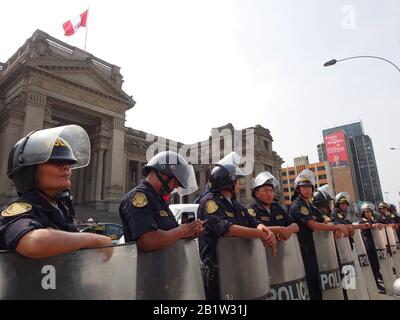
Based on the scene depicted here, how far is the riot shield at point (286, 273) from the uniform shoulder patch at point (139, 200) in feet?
4.19

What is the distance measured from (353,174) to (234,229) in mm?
110826

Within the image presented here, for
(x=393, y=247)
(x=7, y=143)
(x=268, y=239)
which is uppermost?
(x=7, y=143)

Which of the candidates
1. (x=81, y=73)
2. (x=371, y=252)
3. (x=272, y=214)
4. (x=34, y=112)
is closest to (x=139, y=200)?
(x=272, y=214)

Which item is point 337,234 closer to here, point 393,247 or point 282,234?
point 282,234

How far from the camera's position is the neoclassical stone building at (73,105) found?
22.0m

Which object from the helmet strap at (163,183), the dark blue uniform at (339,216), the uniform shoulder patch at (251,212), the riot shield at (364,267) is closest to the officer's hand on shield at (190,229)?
the helmet strap at (163,183)

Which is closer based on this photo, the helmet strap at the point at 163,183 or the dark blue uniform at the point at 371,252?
the helmet strap at the point at 163,183

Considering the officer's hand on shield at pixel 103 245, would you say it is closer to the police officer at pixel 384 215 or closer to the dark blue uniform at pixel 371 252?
the dark blue uniform at pixel 371 252

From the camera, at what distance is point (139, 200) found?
2213mm

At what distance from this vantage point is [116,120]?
28562 mm

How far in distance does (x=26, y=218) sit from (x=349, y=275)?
3809 mm

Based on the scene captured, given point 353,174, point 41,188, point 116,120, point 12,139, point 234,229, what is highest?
point 353,174
